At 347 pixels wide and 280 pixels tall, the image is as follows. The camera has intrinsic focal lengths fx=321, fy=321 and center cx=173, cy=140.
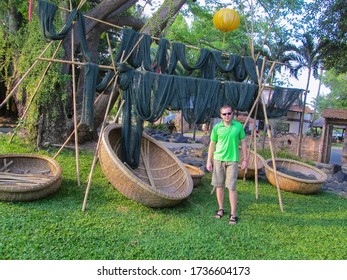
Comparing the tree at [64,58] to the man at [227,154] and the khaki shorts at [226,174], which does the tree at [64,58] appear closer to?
the man at [227,154]

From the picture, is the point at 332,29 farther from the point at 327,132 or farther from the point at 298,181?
the point at 298,181

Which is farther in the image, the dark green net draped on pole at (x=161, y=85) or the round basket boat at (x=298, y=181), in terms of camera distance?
the round basket boat at (x=298, y=181)

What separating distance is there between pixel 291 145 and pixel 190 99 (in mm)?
10548

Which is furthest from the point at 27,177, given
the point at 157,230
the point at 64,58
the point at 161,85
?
the point at 64,58

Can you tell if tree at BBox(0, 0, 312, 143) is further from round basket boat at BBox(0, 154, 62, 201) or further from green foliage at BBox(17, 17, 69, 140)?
round basket boat at BBox(0, 154, 62, 201)

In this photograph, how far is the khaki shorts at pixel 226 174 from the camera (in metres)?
3.83

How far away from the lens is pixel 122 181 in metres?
3.93

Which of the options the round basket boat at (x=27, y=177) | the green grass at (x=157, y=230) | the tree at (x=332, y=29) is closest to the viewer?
the green grass at (x=157, y=230)

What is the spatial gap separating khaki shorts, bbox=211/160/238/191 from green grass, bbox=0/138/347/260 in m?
0.45

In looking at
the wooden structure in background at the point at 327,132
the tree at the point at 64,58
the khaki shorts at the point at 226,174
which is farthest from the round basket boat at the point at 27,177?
the wooden structure in background at the point at 327,132

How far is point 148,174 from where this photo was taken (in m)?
5.17

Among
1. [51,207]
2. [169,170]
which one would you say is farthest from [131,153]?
[51,207]

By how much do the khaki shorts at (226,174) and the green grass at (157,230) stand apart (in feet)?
1.49

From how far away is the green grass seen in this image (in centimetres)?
282
